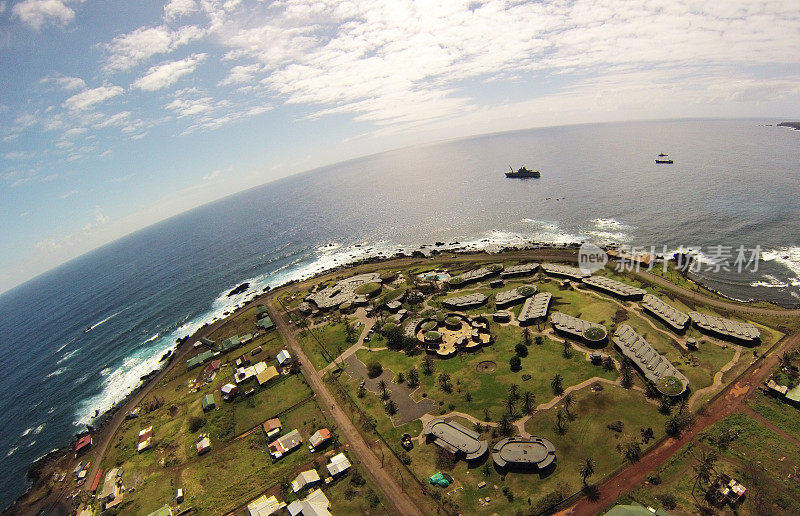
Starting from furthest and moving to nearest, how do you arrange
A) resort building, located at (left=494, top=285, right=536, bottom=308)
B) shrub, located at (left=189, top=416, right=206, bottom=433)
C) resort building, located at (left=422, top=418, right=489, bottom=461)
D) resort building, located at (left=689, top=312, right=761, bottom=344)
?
resort building, located at (left=494, top=285, right=536, bottom=308)
shrub, located at (left=189, top=416, right=206, bottom=433)
resort building, located at (left=689, top=312, right=761, bottom=344)
resort building, located at (left=422, top=418, right=489, bottom=461)

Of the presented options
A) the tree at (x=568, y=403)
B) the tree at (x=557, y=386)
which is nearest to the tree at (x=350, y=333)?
the tree at (x=557, y=386)

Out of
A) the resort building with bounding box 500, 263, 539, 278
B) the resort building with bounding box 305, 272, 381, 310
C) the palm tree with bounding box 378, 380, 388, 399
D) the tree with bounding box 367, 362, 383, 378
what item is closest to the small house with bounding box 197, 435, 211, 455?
the tree with bounding box 367, 362, 383, 378

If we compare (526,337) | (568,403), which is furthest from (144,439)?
(526,337)

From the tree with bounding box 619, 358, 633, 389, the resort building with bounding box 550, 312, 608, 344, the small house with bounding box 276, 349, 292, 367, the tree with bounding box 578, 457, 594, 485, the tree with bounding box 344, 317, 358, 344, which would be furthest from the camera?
the tree with bounding box 344, 317, 358, 344

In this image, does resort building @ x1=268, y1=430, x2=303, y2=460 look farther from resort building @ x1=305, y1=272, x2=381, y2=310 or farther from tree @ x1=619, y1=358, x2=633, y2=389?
tree @ x1=619, y1=358, x2=633, y2=389

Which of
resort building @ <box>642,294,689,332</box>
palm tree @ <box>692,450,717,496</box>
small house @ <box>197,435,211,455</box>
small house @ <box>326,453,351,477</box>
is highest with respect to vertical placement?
small house @ <box>197,435,211,455</box>

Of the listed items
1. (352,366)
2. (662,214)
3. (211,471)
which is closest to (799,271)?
(662,214)

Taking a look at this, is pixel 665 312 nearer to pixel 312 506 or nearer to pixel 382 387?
pixel 382 387
